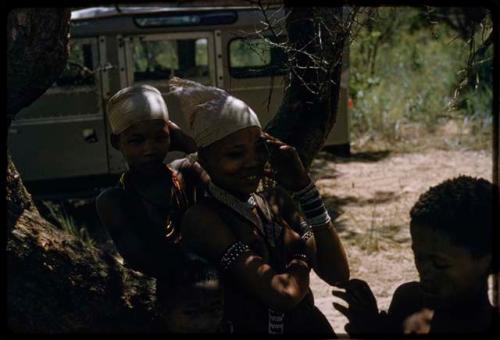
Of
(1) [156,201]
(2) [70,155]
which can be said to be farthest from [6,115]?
(2) [70,155]

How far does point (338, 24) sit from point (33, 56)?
125 cm

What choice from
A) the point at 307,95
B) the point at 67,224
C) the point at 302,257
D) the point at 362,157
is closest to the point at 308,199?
the point at 302,257

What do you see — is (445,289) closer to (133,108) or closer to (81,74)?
(133,108)

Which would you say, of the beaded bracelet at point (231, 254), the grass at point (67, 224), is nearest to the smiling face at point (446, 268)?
the beaded bracelet at point (231, 254)

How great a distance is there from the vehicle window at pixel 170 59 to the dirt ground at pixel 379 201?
1995 mm

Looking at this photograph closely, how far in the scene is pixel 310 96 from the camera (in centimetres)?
360

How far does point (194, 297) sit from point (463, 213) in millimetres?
737

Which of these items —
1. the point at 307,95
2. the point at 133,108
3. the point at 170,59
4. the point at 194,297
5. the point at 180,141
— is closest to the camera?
the point at 194,297

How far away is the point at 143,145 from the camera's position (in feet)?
8.04

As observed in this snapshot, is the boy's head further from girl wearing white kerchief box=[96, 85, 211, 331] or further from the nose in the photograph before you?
the nose

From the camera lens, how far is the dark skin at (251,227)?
6.84ft

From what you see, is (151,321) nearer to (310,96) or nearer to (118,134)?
(118,134)

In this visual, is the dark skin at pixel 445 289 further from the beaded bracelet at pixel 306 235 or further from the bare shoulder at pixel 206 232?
the bare shoulder at pixel 206 232

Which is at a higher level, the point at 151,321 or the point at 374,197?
the point at 151,321
